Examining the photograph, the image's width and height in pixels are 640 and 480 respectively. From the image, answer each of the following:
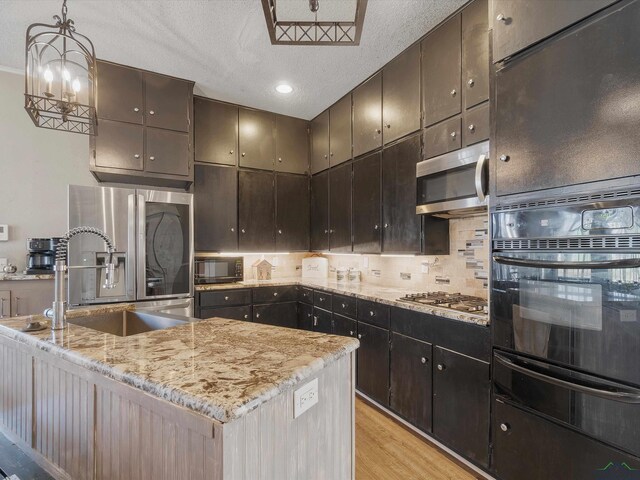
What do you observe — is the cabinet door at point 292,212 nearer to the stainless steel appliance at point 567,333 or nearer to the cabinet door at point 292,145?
the cabinet door at point 292,145

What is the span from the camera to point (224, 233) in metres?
3.70

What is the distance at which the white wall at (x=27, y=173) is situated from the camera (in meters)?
3.10

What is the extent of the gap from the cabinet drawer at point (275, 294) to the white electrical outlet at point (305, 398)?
274 centimetres

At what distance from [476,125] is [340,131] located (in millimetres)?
1813

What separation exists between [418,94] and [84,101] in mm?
3050

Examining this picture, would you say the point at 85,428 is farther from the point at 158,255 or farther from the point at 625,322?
the point at 158,255

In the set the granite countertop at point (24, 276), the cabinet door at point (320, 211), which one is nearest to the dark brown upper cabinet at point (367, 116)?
the cabinet door at point (320, 211)

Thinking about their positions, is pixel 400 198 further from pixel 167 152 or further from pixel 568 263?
pixel 167 152

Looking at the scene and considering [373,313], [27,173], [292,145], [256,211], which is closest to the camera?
[373,313]

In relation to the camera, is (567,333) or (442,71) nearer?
(567,333)

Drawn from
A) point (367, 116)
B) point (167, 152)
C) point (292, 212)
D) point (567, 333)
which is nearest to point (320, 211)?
point (292, 212)

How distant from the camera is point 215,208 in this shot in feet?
12.0

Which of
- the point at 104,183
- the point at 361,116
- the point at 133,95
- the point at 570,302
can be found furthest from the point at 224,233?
the point at 570,302

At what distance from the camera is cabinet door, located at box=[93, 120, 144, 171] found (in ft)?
9.75
